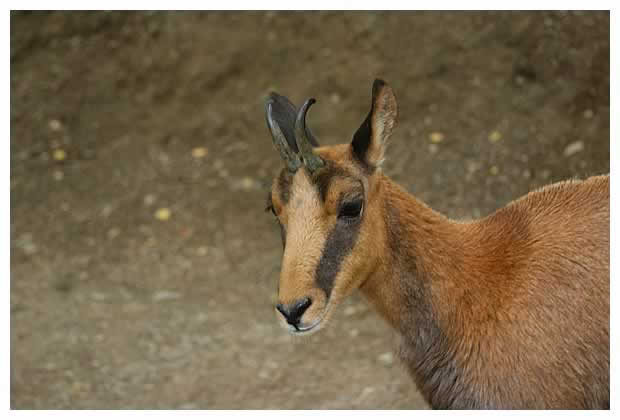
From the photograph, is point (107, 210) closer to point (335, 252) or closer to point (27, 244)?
point (27, 244)

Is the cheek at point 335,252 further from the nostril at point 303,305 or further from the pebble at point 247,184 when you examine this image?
the pebble at point 247,184

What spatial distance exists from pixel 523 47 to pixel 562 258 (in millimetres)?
5913

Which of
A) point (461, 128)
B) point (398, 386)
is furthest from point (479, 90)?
point (398, 386)

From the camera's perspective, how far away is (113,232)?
440 inches

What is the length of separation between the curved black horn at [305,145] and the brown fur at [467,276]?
2.4 inches

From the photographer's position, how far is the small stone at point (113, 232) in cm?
1114

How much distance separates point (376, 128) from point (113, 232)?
6528 millimetres

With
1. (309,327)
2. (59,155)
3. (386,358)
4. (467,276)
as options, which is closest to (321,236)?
(309,327)

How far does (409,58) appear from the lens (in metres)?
11.7

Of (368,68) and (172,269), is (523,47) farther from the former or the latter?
(172,269)

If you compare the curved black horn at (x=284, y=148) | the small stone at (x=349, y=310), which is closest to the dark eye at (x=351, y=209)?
the curved black horn at (x=284, y=148)

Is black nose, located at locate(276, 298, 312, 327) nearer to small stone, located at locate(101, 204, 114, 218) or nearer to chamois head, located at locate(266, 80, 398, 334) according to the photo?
chamois head, located at locate(266, 80, 398, 334)

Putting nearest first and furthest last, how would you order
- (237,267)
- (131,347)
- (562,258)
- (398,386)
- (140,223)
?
(562,258), (398,386), (131,347), (237,267), (140,223)

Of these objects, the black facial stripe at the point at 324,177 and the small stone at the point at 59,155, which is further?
the small stone at the point at 59,155
